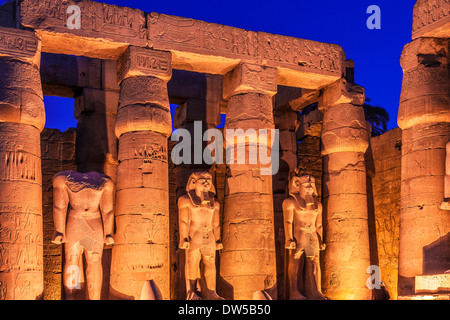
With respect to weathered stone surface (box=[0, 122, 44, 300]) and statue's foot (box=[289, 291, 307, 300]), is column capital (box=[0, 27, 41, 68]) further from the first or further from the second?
statue's foot (box=[289, 291, 307, 300])

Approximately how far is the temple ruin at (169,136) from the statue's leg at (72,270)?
0.14 meters

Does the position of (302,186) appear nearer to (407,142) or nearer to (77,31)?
(407,142)

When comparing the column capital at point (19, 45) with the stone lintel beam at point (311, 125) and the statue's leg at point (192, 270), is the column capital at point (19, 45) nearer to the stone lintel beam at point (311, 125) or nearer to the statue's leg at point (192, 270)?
the statue's leg at point (192, 270)

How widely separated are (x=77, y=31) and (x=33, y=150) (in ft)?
8.30

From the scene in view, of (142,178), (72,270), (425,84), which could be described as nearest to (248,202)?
(142,178)

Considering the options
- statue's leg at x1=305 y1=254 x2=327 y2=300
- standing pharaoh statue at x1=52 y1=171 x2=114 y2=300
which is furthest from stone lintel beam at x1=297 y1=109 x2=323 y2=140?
standing pharaoh statue at x1=52 y1=171 x2=114 y2=300

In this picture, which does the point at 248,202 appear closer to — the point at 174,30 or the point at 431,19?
the point at 174,30

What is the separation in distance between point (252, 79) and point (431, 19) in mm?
3782

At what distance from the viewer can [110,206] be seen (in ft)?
40.8

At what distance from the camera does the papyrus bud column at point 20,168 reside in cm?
1123

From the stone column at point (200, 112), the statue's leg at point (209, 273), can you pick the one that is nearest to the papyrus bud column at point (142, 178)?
the statue's leg at point (209, 273)

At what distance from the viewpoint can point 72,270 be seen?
1204 centimetres

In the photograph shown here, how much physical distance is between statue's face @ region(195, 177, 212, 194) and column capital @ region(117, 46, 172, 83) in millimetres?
2163

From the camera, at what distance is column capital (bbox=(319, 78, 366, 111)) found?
49.8 feet
